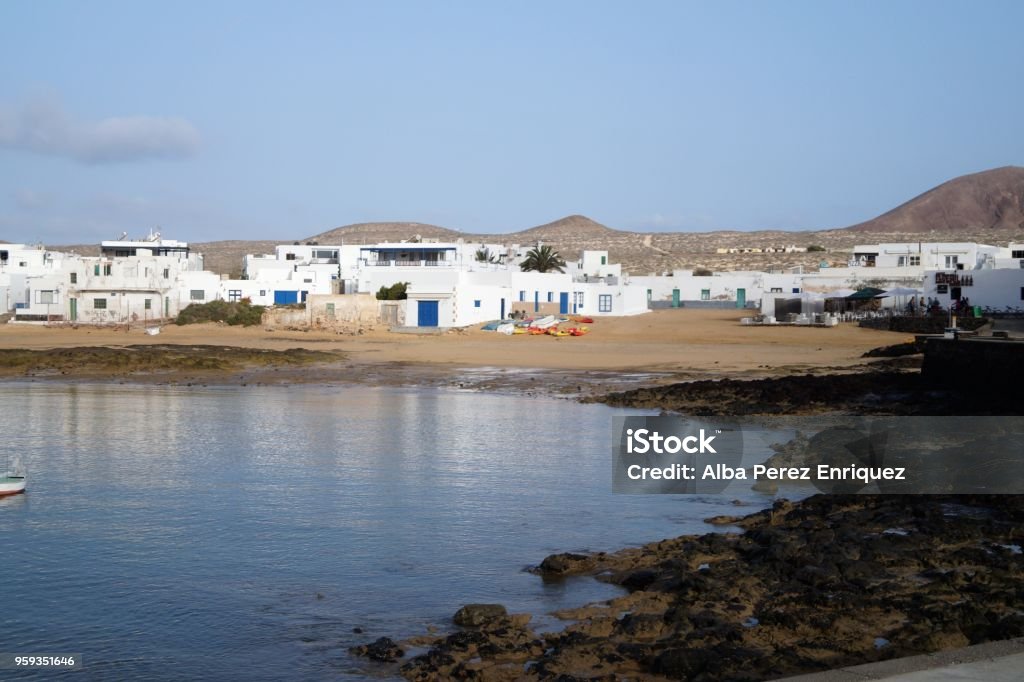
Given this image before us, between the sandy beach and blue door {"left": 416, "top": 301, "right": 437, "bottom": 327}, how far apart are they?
219cm

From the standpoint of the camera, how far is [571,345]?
49.6 meters

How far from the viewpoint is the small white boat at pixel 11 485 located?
1649cm

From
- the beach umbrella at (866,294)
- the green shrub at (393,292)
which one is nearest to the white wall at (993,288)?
the beach umbrella at (866,294)

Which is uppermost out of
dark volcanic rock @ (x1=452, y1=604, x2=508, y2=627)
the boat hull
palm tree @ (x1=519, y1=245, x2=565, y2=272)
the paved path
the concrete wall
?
palm tree @ (x1=519, y1=245, x2=565, y2=272)

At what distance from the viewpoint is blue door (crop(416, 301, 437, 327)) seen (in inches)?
2283

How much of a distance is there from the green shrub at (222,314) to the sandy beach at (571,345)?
107cm

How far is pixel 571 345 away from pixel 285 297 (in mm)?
26617

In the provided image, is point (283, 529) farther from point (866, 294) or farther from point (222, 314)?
point (866, 294)

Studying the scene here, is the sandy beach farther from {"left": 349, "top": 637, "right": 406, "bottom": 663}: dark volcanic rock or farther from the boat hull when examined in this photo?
{"left": 349, "top": 637, "right": 406, "bottom": 663}: dark volcanic rock

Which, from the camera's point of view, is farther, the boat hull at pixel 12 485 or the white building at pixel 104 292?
the white building at pixel 104 292

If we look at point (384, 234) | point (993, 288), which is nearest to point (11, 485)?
point (993, 288)

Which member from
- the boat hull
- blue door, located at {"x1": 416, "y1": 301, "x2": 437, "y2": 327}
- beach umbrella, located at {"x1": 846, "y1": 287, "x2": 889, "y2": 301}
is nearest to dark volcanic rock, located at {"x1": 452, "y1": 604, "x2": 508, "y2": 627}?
the boat hull

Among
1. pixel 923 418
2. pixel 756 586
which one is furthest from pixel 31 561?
pixel 923 418

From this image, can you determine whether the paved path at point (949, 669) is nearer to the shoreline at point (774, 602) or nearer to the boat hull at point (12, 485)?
the shoreline at point (774, 602)
